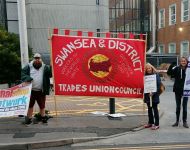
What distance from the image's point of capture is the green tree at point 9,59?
9.66 metres

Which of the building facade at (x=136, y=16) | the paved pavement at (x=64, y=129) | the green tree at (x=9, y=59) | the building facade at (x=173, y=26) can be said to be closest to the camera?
the paved pavement at (x=64, y=129)

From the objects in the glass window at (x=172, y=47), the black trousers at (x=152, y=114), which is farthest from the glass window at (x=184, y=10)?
the black trousers at (x=152, y=114)

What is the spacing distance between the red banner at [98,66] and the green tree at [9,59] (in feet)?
6.33

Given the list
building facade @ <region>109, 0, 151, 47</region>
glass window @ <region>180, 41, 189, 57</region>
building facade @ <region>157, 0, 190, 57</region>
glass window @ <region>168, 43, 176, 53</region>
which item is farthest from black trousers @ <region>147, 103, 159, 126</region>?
building facade @ <region>109, 0, 151, 47</region>

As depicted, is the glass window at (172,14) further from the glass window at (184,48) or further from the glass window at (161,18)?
the glass window at (184,48)

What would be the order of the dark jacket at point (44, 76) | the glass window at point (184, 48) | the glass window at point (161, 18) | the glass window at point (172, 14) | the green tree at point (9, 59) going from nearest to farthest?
1. the dark jacket at point (44, 76)
2. the green tree at point (9, 59)
3. the glass window at point (184, 48)
4. the glass window at point (172, 14)
5. the glass window at point (161, 18)

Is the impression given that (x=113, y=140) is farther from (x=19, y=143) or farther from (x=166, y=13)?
(x=166, y=13)

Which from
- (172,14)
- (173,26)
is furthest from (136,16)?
(173,26)

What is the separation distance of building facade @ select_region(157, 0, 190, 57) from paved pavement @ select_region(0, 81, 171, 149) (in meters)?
21.9

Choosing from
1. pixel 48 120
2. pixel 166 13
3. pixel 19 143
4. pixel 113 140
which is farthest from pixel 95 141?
pixel 166 13

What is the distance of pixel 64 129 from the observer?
7984 mm

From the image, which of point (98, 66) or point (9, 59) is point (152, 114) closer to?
point (98, 66)

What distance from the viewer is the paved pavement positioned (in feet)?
22.9

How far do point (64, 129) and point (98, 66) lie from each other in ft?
6.13
